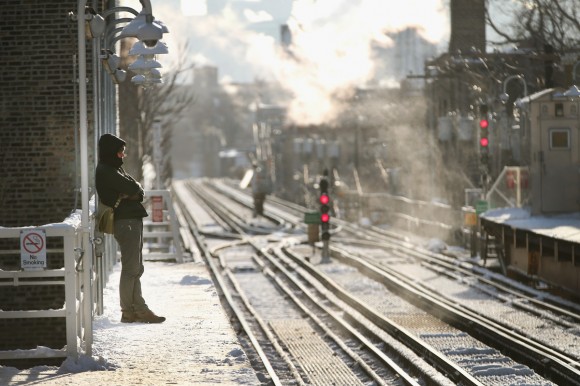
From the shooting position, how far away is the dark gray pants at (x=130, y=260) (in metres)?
12.8

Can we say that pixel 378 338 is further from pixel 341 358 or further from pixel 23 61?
pixel 23 61

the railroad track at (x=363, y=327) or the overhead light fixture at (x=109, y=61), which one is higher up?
the overhead light fixture at (x=109, y=61)

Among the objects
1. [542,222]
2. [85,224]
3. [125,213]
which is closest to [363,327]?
[125,213]

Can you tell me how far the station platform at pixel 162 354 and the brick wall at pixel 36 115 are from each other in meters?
1.70

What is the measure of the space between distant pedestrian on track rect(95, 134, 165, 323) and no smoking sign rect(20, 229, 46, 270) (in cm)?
166

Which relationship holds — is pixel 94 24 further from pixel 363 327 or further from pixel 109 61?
pixel 363 327

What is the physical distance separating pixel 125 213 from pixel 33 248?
1.94 metres

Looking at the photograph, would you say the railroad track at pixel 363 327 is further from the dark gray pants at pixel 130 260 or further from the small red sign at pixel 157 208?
the small red sign at pixel 157 208

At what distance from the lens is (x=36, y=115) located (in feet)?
53.7

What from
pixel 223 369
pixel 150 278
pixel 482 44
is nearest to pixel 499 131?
pixel 482 44

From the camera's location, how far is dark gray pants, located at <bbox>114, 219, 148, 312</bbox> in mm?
12758

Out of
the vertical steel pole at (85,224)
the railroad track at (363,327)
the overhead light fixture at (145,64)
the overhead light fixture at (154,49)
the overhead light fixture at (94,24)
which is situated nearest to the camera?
the vertical steel pole at (85,224)

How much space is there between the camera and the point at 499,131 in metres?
40.8

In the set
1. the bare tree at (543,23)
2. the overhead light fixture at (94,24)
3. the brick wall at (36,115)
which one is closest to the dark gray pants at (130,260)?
the overhead light fixture at (94,24)
